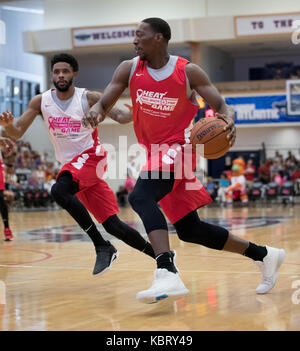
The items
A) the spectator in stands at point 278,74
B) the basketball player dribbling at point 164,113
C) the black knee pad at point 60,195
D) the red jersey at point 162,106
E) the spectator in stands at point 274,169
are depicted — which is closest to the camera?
the basketball player dribbling at point 164,113

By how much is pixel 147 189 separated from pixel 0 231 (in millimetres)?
8000

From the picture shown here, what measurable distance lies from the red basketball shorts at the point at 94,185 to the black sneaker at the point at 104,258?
0.85ft

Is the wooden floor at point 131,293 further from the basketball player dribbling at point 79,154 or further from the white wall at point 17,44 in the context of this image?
the white wall at point 17,44

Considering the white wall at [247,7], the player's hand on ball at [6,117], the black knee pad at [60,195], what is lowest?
the black knee pad at [60,195]

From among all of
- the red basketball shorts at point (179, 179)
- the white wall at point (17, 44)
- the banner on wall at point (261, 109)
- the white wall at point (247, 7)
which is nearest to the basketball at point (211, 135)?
the red basketball shorts at point (179, 179)

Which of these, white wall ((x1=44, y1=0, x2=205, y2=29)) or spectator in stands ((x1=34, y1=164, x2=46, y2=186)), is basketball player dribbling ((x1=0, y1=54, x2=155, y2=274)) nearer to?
spectator in stands ((x1=34, y1=164, x2=46, y2=186))

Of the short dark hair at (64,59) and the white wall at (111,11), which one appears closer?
the short dark hair at (64,59)

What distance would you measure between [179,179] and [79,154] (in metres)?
1.55

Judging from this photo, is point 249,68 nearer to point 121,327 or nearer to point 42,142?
point 42,142

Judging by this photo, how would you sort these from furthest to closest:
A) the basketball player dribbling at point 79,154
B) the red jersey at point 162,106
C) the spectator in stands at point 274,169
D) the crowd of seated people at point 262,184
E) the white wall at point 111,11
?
1. the white wall at point 111,11
2. the spectator in stands at point 274,169
3. the crowd of seated people at point 262,184
4. the basketball player dribbling at point 79,154
5. the red jersey at point 162,106

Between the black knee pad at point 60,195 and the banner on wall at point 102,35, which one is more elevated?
the banner on wall at point 102,35

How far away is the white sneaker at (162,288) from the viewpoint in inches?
160

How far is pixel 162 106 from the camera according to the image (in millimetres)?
4617

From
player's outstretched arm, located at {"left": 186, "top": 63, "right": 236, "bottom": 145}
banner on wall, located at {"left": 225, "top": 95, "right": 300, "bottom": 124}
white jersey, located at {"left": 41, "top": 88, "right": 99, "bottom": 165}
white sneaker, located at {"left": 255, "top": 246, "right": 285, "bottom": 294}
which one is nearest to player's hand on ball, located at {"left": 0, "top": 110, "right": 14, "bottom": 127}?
white jersey, located at {"left": 41, "top": 88, "right": 99, "bottom": 165}
